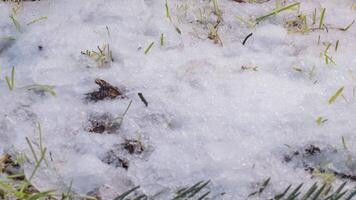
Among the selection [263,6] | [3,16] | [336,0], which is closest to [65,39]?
[3,16]

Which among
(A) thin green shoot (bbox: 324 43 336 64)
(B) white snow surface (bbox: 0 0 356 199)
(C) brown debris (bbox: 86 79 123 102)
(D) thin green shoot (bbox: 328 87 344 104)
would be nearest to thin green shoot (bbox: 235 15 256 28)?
(B) white snow surface (bbox: 0 0 356 199)

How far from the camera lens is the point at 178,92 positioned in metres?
1.70

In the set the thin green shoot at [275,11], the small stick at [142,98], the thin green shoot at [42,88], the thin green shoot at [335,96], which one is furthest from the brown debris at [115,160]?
the thin green shoot at [275,11]

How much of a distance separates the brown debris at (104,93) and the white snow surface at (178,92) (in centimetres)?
2

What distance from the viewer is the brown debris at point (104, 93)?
1.70 metres

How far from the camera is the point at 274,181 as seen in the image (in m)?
1.43

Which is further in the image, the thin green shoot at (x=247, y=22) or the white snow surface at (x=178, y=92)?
the thin green shoot at (x=247, y=22)

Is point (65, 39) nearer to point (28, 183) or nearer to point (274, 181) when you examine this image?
point (28, 183)

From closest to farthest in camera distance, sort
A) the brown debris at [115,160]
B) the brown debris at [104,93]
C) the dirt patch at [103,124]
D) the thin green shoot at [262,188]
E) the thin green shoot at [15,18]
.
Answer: the thin green shoot at [262,188] → the brown debris at [115,160] → the dirt patch at [103,124] → the brown debris at [104,93] → the thin green shoot at [15,18]

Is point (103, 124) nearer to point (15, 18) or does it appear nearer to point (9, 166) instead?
point (9, 166)

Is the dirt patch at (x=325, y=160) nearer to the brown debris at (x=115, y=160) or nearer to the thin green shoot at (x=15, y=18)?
the brown debris at (x=115, y=160)

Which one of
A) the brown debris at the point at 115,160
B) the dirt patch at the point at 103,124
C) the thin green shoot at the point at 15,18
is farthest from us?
the thin green shoot at the point at 15,18

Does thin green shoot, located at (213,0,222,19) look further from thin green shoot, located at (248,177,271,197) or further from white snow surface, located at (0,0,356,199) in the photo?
thin green shoot, located at (248,177,271,197)

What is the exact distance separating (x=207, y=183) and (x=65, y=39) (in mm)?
888
